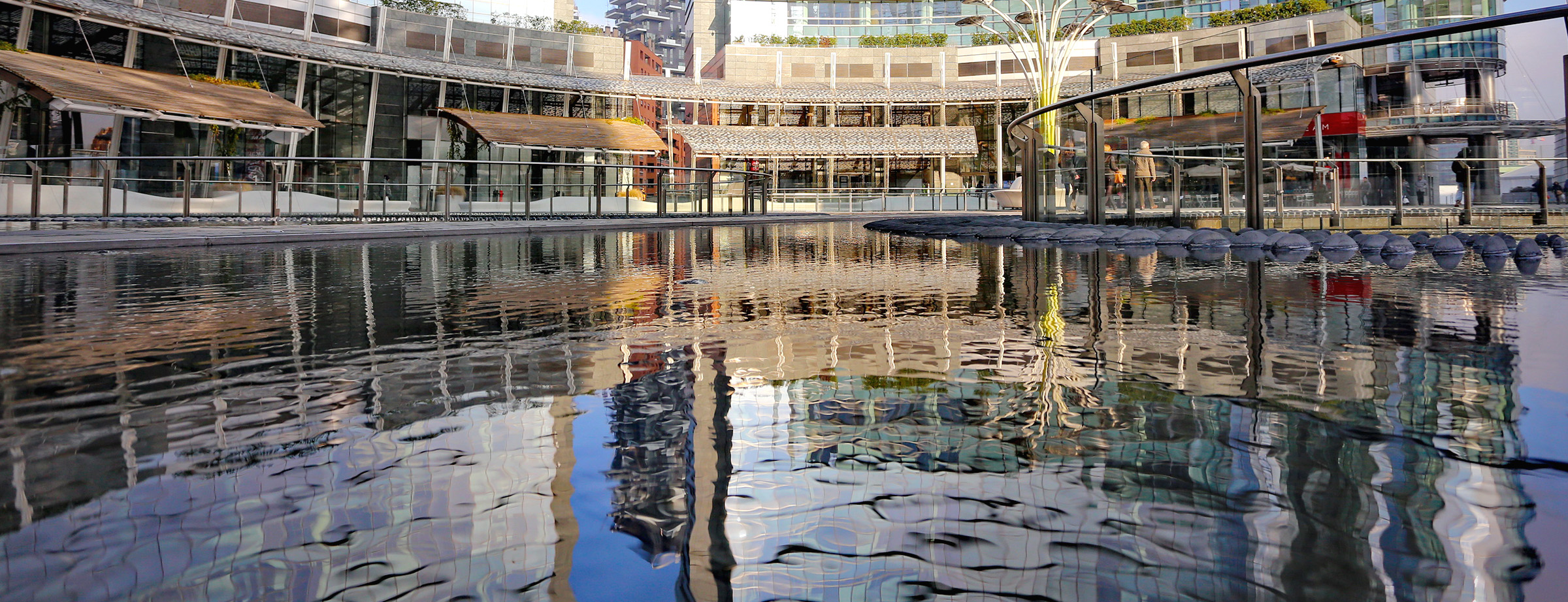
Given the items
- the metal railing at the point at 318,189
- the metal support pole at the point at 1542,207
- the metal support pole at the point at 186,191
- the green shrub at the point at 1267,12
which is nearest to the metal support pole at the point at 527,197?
the metal railing at the point at 318,189

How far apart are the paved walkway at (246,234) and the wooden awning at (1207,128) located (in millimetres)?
7653

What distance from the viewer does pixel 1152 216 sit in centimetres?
1011

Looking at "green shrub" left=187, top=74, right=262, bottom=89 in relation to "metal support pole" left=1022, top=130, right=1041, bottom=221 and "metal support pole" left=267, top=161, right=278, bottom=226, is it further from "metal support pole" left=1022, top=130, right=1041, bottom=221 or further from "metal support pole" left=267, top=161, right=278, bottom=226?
"metal support pole" left=1022, top=130, right=1041, bottom=221

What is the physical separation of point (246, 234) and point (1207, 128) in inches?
388

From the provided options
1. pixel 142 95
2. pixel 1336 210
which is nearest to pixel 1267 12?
pixel 1336 210

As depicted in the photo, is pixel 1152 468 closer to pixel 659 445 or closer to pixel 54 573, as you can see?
pixel 659 445

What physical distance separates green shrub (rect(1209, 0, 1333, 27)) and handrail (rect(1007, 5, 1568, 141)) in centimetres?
3205

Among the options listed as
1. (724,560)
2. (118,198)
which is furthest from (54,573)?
(118,198)

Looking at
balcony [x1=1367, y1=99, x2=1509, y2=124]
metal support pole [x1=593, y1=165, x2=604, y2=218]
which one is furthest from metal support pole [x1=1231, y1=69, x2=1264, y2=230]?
balcony [x1=1367, y1=99, x2=1509, y2=124]

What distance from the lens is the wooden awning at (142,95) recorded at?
1702cm

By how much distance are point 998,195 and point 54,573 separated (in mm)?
30205

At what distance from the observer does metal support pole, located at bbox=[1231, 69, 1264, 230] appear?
820 centimetres

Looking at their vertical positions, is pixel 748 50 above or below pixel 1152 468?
above

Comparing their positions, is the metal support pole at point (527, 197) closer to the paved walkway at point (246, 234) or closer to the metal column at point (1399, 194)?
the paved walkway at point (246, 234)
